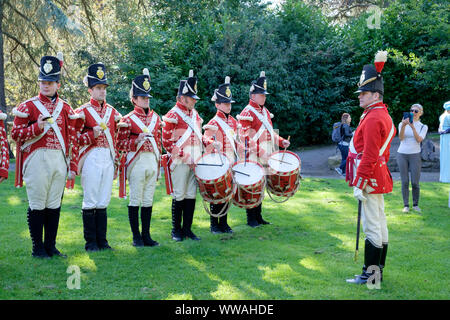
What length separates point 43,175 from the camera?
5742 mm

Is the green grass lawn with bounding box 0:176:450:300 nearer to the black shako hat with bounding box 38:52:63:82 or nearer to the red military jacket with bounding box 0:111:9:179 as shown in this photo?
the red military jacket with bounding box 0:111:9:179

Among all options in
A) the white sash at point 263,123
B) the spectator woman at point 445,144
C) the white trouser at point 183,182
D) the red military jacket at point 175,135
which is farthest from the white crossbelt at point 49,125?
the spectator woman at point 445,144

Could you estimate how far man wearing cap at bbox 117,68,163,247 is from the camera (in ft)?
21.3

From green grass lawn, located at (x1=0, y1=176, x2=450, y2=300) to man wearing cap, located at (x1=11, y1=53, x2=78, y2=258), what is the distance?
0.55 metres

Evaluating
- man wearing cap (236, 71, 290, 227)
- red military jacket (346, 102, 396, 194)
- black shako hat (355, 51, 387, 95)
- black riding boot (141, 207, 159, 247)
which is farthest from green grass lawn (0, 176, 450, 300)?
black shako hat (355, 51, 387, 95)

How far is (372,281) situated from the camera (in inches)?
202

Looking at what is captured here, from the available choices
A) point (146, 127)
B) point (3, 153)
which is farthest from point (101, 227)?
point (3, 153)

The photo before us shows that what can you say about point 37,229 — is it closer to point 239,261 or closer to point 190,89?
point 239,261

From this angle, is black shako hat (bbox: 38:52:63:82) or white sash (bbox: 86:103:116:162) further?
white sash (bbox: 86:103:116:162)

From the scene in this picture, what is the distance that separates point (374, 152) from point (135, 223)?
337 centimetres

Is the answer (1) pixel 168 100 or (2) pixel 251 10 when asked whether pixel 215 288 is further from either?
(2) pixel 251 10

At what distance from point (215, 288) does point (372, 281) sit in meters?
1.65

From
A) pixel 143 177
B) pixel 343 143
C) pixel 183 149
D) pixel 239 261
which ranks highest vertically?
pixel 183 149

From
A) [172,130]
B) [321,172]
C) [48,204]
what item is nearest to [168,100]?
[321,172]
